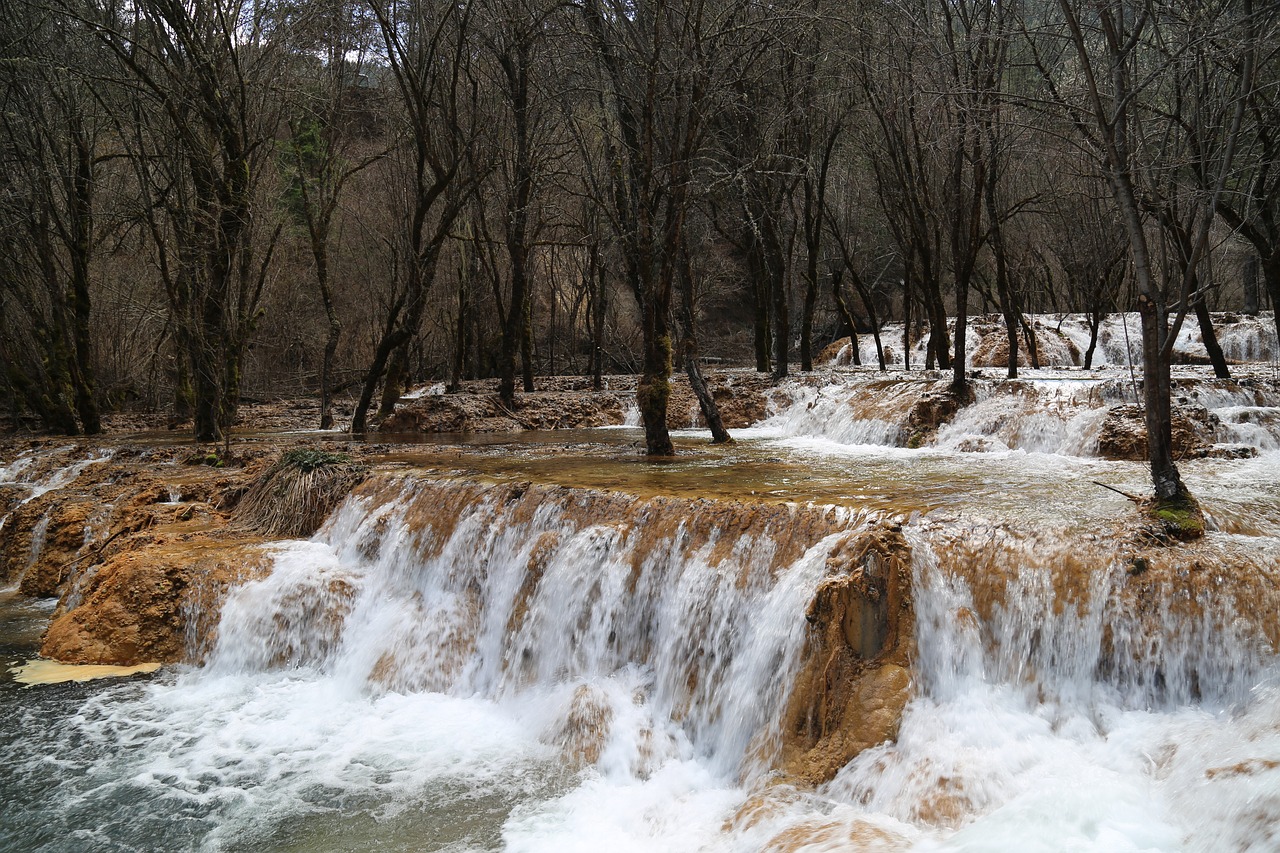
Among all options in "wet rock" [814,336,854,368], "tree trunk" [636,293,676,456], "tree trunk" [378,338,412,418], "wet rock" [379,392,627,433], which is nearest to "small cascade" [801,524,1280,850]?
"tree trunk" [636,293,676,456]

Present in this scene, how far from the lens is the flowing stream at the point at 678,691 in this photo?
13.4ft

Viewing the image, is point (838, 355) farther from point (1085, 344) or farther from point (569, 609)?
point (569, 609)

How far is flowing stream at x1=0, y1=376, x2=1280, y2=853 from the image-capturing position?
4.07 m

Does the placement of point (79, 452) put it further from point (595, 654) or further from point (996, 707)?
point (996, 707)

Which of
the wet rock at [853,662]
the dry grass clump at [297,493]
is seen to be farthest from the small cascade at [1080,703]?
the dry grass clump at [297,493]

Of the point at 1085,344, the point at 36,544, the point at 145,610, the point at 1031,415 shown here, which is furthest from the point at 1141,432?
the point at 1085,344

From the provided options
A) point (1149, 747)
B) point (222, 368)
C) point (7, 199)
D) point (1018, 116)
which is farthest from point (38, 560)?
point (1018, 116)

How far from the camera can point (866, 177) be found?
21812 millimetres

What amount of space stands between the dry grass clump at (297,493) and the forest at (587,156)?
3.08 meters

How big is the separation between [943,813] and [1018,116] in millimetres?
11693

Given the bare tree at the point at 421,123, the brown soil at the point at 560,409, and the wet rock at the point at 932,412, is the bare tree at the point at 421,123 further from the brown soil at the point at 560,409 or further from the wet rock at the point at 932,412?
the wet rock at the point at 932,412

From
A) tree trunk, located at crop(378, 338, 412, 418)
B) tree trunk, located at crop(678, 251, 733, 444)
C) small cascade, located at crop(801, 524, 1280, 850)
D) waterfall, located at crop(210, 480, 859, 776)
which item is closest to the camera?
small cascade, located at crop(801, 524, 1280, 850)

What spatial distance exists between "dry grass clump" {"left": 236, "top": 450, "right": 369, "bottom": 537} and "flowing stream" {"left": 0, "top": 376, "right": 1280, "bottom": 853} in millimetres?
742

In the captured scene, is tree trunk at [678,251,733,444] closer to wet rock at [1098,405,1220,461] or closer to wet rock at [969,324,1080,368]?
wet rock at [1098,405,1220,461]
